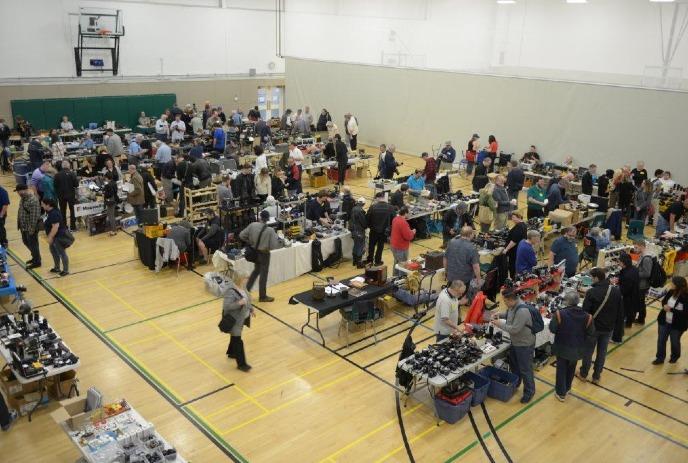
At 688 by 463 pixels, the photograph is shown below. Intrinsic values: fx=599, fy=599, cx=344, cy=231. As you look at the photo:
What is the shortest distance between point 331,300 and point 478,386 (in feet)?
8.56

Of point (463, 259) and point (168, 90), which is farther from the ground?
point (168, 90)

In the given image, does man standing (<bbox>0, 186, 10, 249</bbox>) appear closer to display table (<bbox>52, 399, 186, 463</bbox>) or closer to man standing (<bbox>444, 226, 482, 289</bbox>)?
display table (<bbox>52, 399, 186, 463</bbox>)

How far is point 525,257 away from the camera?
1030cm

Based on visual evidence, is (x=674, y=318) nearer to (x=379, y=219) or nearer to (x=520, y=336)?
(x=520, y=336)

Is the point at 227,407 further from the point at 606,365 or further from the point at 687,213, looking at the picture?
the point at 687,213

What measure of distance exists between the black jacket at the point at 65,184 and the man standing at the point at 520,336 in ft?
34.7

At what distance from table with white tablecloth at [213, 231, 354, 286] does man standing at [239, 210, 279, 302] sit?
0.59m

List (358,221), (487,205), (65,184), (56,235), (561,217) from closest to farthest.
→ (56,235), (358,221), (487,205), (561,217), (65,184)

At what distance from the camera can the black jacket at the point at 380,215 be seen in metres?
11.7

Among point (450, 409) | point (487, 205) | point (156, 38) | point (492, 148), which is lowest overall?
point (450, 409)

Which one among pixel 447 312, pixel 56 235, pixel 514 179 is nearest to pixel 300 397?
pixel 447 312

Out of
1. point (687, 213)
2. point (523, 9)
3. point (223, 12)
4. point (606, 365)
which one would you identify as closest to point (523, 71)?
point (523, 9)

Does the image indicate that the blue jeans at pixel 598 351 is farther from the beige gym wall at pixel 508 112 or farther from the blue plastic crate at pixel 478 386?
the beige gym wall at pixel 508 112

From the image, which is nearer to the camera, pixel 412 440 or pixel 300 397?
pixel 412 440
